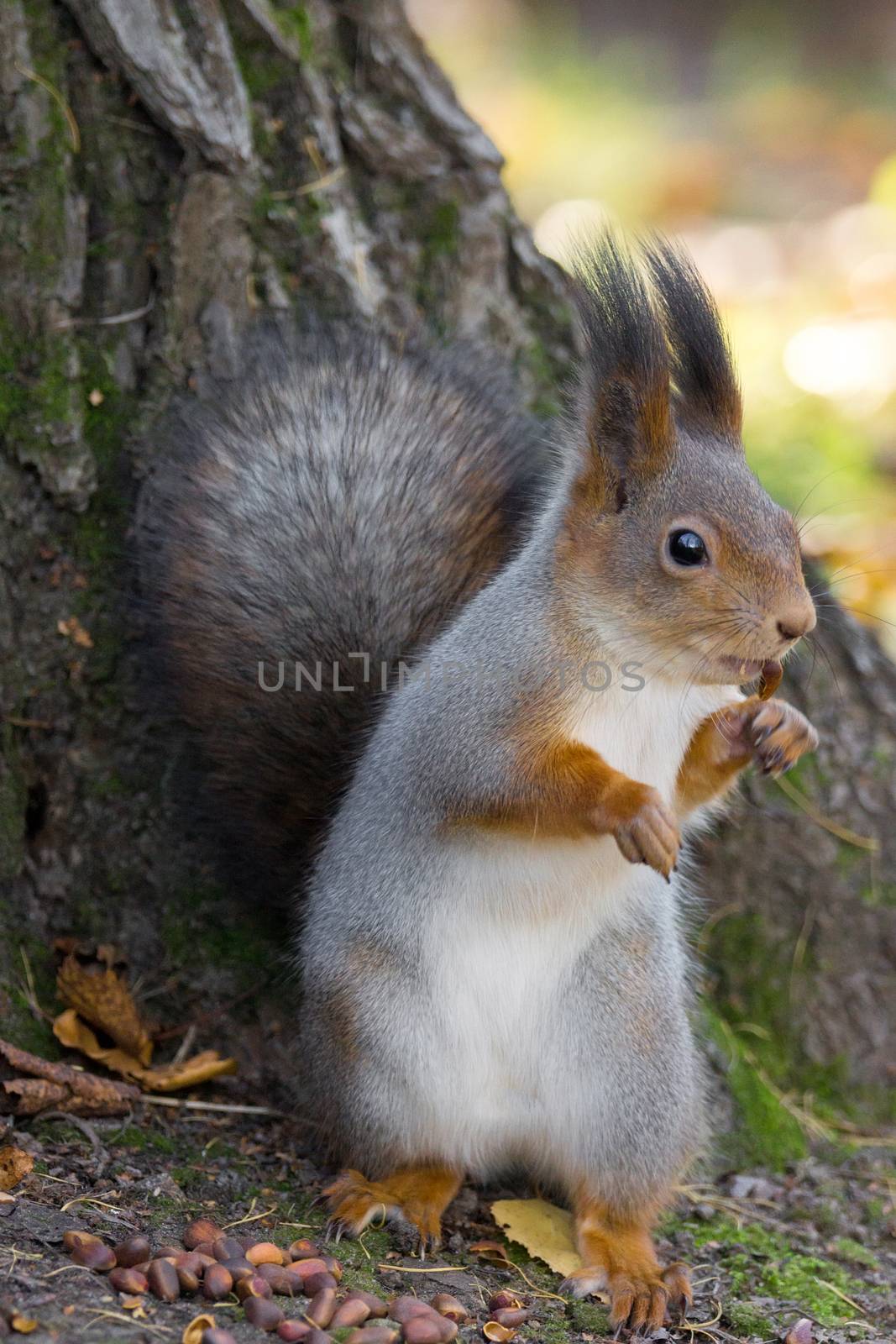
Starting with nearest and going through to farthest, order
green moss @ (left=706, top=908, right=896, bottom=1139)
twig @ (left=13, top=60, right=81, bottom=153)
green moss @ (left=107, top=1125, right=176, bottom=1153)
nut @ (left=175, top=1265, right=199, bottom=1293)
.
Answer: nut @ (left=175, top=1265, right=199, bottom=1293)
green moss @ (left=107, top=1125, right=176, bottom=1153)
twig @ (left=13, top=60, right=81, bottom=153)
green moss @ (left=706, top=908, right=896, bottom=1139)

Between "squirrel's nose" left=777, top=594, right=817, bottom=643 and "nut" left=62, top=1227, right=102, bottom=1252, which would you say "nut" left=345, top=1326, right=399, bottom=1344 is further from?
"squirrel's nose" left=777, top=594, right=817, bottom=643

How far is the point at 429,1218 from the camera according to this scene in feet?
5.21

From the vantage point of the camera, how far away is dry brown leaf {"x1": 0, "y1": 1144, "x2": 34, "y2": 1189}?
1446 millimetres

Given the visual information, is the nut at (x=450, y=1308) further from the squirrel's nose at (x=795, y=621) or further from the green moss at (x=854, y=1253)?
the squirrel's nose at (x=795, y=621)

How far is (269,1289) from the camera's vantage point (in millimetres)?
1313

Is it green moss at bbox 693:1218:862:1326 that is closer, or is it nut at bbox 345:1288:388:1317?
nut at bbox 345:1288:388:1317

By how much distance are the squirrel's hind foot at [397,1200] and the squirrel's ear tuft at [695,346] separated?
2.97 feet

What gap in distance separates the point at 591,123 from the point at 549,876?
203 inches

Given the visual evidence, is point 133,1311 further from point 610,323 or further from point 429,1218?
point 610,323

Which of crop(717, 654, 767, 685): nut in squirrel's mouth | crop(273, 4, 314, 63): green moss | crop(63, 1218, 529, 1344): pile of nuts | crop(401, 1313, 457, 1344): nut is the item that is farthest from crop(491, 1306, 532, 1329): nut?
crop(273, 4, 314, 63): green moss

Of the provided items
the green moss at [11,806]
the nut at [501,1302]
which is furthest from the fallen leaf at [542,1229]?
the green moss at [11,806]

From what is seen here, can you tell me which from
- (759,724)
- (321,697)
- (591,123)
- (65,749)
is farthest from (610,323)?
(591,123)

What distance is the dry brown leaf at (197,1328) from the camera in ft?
3.92

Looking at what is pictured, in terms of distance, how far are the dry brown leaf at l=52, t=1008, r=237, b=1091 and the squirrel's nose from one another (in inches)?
36.9
